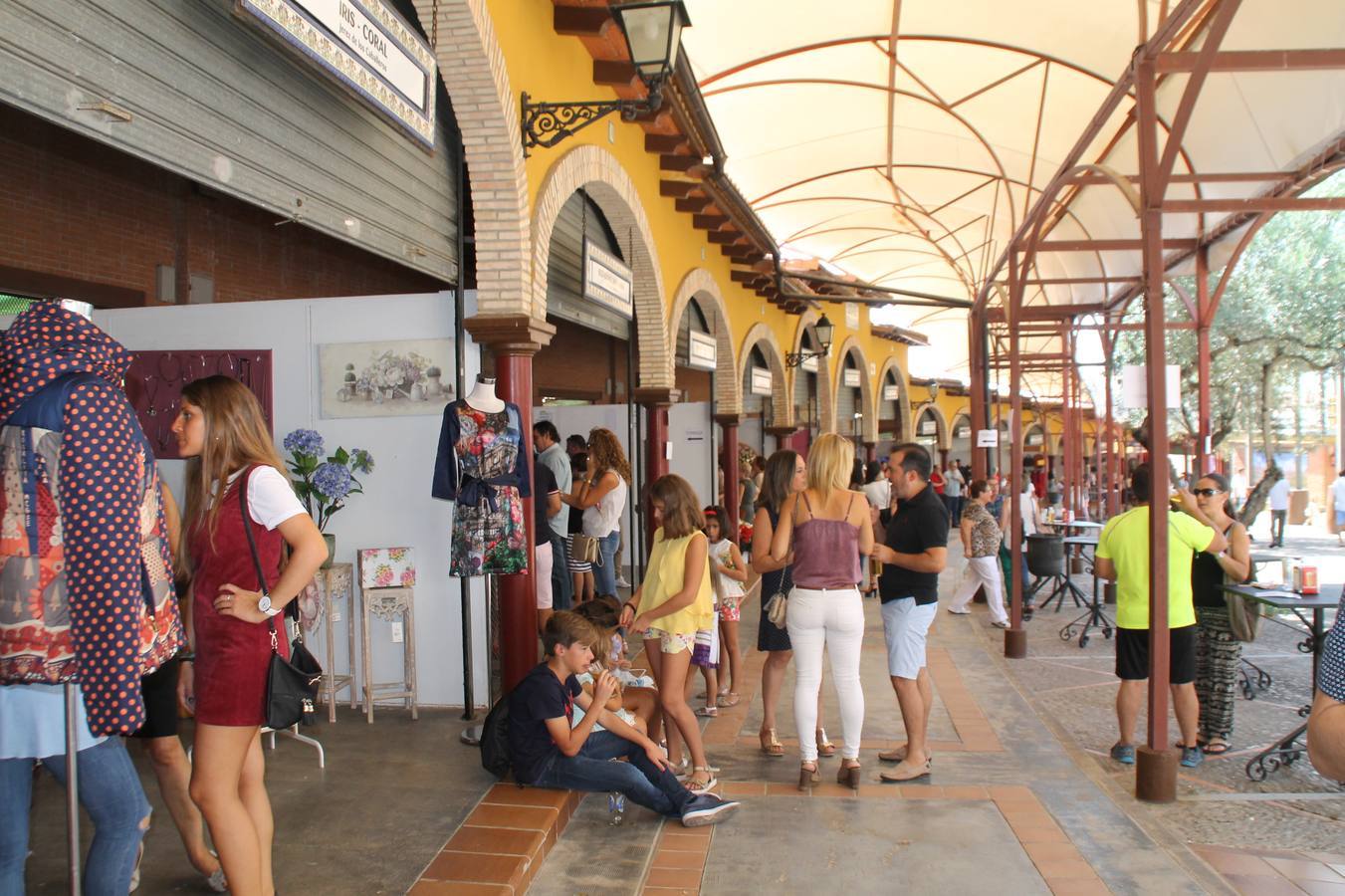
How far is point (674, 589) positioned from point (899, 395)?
25.4 meters

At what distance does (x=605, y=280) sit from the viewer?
7.27m

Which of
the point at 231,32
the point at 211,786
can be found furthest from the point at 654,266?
the point at 211,786

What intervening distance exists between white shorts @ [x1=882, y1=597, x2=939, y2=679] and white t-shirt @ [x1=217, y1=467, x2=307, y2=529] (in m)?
2.99

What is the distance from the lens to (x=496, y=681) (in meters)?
5.87

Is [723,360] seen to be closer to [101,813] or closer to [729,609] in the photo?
[729,609]

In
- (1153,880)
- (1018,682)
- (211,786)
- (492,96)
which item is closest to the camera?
(211,786)

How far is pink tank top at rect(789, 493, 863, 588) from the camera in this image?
452 cm

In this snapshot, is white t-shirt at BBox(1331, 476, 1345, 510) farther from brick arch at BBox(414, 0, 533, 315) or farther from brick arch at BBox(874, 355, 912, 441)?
brick arch at BBox(414, 0, 533, 315)

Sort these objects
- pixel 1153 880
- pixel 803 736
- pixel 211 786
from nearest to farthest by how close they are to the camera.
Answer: pixel 211 786, pixel 1153 880, pixel 803 736

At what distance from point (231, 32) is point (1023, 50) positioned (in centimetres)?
947

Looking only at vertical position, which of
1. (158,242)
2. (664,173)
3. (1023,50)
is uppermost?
(1023,50)

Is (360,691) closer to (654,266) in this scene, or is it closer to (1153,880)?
(1153,880)

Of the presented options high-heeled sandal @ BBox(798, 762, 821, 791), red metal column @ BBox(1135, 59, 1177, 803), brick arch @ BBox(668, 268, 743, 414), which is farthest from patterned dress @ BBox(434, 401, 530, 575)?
brick arch @ BBox(668, 268, 743, 414)

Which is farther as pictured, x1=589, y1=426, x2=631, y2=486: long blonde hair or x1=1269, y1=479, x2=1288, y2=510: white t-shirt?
x1=1269, y1=479, x2=1288, y2=510: white t-shirt
